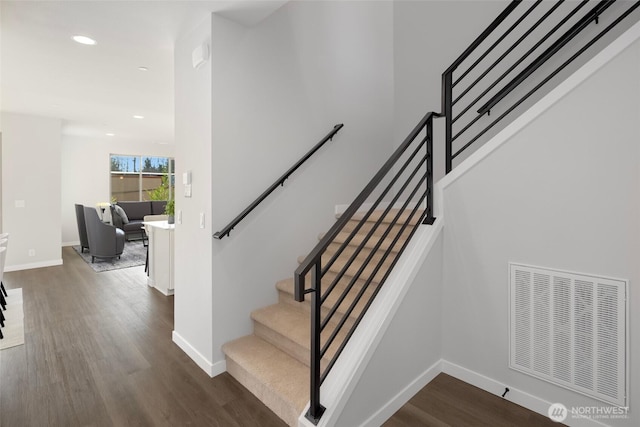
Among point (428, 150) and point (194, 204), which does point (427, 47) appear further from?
point (194, 204)

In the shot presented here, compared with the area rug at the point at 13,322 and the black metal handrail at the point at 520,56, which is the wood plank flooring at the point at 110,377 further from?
the black metal handrail at the point at 520,56

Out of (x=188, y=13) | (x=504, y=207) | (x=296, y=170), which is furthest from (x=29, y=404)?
(x=504, y=207)

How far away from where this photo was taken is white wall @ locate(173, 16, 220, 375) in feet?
7.93

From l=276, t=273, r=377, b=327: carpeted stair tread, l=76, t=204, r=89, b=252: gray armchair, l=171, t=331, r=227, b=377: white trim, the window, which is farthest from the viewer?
the window

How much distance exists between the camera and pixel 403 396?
208 centimetres

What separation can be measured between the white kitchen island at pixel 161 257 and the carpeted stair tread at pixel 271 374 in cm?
218

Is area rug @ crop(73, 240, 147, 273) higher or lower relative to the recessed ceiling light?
lower

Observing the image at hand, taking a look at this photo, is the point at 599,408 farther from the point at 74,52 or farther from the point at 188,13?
the point at 74,52

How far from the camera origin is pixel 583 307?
1811mm

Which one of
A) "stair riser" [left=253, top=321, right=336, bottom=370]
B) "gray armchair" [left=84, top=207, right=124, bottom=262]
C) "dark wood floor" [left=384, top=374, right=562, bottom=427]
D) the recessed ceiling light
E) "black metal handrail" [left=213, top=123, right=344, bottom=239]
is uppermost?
the recessed ceiling light

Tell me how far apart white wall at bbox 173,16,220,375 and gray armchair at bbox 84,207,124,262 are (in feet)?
13.6

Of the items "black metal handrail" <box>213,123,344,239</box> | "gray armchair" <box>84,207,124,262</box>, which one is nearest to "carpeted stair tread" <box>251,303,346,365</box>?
"black metal handrail" <box>213,123,344,239</box>

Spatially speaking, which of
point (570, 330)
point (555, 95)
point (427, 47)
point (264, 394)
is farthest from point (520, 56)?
point (264, 394)

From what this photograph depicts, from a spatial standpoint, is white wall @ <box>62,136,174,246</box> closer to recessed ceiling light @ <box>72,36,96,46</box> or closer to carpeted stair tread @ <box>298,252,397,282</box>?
recessed ceiling light @ <box>72,36,96,46</box>
